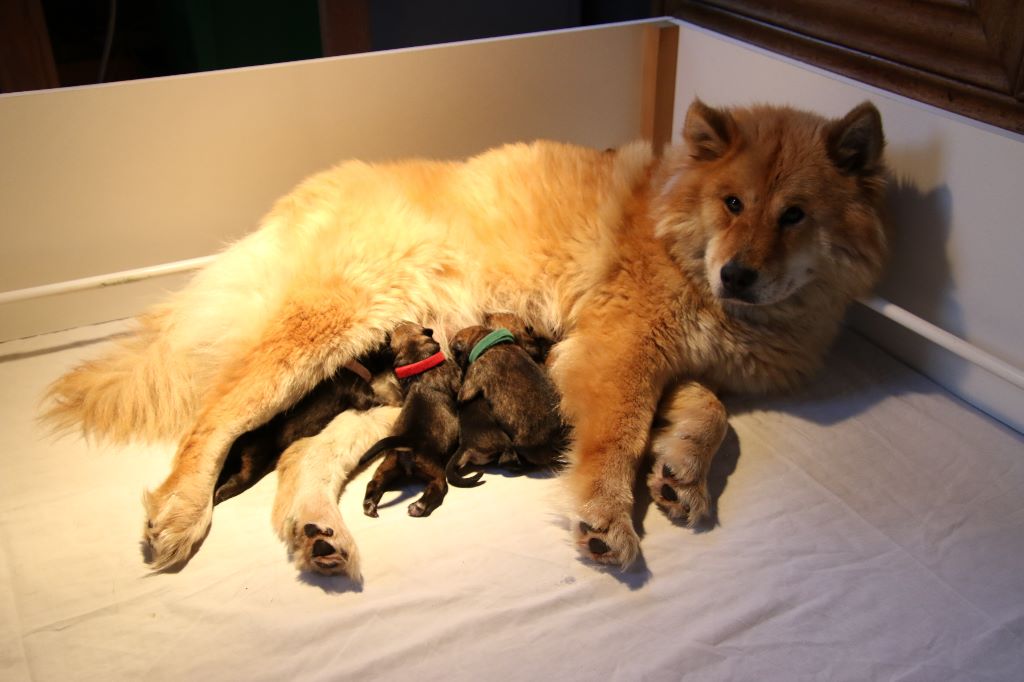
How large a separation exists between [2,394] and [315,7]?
2236 millimetres

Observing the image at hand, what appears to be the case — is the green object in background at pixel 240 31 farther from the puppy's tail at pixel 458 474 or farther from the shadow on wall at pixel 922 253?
the shadow on wall at pixel 922 253

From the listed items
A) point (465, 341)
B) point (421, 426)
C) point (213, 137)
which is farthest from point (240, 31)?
point (421, 426)

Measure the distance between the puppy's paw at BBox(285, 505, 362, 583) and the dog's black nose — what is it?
44.8 inches

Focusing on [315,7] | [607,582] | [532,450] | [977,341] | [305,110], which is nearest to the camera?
[607,582]

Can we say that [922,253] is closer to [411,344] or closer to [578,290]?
[578,290]

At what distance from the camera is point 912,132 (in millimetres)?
2277

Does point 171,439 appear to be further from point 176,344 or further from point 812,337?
point 812,337

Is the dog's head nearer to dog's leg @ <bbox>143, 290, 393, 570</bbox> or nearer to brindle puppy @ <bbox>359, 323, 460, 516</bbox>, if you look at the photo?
brindle puppy @ <bbox>359, 323, 460, 516</bbox>

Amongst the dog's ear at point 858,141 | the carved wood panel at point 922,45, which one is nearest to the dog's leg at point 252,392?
the dog's ear at point 858,141

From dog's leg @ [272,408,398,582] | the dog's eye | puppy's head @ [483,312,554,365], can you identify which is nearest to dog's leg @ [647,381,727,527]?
puppy's head @ [483,312,554,365]

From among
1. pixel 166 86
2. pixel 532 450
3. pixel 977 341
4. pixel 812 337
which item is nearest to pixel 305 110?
pixel 166 86

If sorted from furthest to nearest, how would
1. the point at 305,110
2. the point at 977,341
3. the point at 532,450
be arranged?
the point at 305,110 → the point at 977,341 → the point at 532,450

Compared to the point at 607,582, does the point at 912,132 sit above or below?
above

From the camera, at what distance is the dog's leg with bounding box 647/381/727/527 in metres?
2.04
